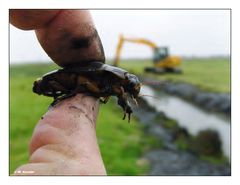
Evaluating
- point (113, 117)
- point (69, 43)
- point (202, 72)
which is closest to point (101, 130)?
point (113, 117)

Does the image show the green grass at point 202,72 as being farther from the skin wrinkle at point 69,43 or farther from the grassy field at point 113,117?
the skin wrinkle at point 69,43

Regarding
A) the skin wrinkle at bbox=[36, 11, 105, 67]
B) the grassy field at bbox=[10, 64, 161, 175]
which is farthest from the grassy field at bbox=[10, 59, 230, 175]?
the skin wrinkle at bbox=[36, 11, 105, 67]

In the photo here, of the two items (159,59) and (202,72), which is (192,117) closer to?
(202,72)

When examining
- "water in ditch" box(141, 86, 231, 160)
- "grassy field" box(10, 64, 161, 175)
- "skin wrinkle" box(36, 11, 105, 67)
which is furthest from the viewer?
"water in ditch" box(141, 86, 231, 160)

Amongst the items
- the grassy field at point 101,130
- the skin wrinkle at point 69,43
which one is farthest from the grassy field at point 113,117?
the skin wrinkle at point 69,43

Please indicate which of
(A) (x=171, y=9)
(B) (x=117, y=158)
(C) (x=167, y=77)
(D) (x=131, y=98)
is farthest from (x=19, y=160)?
(D) (x=131, y=98)

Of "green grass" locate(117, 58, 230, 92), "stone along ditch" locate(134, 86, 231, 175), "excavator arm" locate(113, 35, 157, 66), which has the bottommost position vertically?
"stone along ditch" locate(134, 86, 231, 175)

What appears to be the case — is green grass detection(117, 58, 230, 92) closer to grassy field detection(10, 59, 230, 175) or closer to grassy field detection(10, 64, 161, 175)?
grassy field detection(10, 59, 230, 175)
